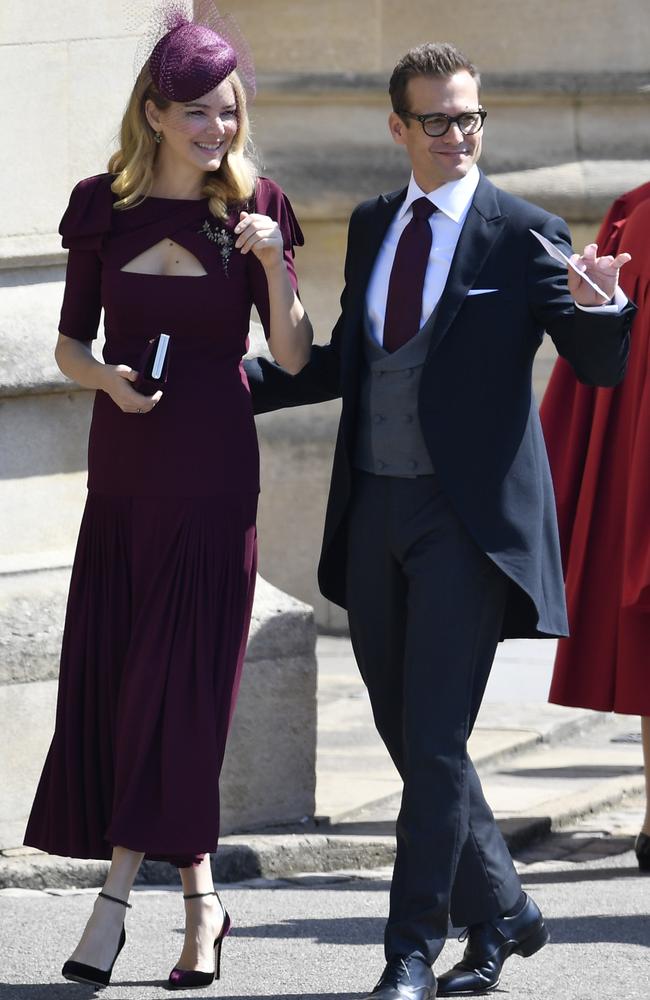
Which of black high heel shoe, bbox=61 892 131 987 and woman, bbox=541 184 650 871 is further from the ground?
woman, bbox=541 184 650 871

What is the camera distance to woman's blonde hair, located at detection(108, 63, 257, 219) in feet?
15.0

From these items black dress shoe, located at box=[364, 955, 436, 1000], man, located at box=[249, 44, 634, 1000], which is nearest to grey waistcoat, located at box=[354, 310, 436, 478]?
man, located at box=[249, 44, 634, 1000]

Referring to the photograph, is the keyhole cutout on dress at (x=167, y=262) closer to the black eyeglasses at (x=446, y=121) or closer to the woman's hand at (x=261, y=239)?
the woman's hand at (x=261, y=239)

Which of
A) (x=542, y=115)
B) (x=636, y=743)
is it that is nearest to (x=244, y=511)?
(x=636, y=743)

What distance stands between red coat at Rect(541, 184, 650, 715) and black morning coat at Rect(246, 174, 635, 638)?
1390 millimetres

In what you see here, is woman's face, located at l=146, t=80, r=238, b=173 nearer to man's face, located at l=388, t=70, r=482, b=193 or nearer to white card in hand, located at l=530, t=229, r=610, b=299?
man's face, located at l=388, t=70, r=482, b=193

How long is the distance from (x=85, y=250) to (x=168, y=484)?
52cm

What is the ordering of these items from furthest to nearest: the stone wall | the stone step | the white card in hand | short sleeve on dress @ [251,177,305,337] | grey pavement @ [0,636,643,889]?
the stone wall
grey pavement @ [0,636,643,889]
the stone step
short sleeve on dress @ [251,177,305,337]
the white card in hand

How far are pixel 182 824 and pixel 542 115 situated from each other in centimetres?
593

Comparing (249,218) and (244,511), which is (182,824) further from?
(249,218)

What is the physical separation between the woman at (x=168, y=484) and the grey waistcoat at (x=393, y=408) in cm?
28

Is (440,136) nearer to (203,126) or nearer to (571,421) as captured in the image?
(203,126)

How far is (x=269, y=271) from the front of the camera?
14.8ft

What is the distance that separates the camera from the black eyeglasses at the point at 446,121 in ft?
14.0
